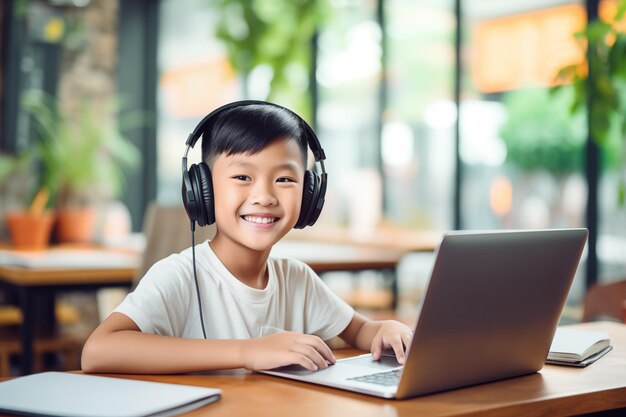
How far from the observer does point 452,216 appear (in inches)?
183

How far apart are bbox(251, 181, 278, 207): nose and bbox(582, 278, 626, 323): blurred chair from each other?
1326 mm

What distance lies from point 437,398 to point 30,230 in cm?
322

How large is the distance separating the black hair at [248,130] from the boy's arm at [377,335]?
0.33 metres

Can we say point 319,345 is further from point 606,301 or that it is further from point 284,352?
point 606,301

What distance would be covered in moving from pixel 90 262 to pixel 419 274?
87.7 inches

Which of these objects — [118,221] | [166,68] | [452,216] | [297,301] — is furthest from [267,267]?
[166,68]

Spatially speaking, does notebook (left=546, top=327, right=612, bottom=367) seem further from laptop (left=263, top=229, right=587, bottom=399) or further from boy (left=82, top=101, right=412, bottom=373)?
boy (left=82, top=101, right=412, bottom=373)

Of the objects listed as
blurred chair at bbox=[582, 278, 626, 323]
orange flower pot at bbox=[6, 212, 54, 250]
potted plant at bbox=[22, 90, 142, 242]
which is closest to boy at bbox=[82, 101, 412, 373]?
blurred chair at bbox=[582, 278, 626, 323]

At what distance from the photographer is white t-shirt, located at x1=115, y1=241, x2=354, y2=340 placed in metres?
1.29

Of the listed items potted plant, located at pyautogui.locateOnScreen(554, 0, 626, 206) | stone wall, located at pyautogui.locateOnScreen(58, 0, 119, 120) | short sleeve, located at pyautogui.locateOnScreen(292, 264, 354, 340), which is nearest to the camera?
short sleeve, located at pyautogui.locateOnScreen(292, 264, 354, 340)

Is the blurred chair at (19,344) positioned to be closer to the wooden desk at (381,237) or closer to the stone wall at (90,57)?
the wooden desk at (381,237)

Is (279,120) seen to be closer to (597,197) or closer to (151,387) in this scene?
(151,387)

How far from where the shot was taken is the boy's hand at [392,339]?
4.38 feet

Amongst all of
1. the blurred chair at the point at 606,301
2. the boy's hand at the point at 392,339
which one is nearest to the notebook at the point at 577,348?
the boy's hand at the point at 392,339
